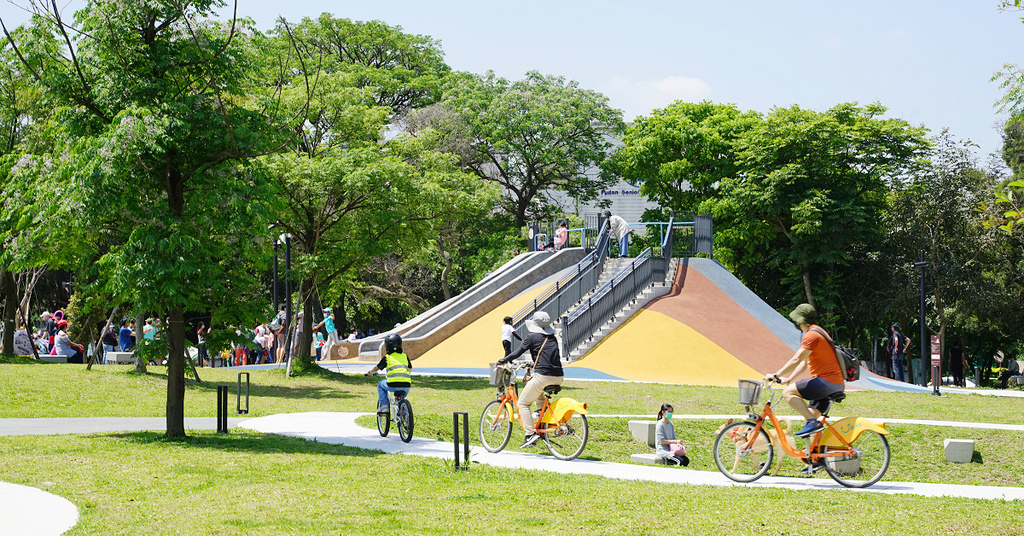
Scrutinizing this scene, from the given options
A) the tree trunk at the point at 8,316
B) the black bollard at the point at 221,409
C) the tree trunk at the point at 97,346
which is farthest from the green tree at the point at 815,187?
the black bollard at the point at 221,409

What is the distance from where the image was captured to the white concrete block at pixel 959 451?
14383 mm

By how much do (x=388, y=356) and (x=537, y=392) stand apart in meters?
2.52

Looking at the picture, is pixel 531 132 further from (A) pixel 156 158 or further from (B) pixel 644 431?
(A) pixel 156 158

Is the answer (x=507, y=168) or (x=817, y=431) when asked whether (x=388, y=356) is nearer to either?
A: (x=817, y=431)

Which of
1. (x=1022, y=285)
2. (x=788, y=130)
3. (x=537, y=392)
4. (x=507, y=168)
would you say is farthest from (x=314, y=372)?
(x=1022, y=285)

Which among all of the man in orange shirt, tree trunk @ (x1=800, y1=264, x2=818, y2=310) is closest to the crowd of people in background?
the man in orange shirt

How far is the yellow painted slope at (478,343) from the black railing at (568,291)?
1078 mm

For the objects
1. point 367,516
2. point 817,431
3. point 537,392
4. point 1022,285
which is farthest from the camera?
point 1022,285

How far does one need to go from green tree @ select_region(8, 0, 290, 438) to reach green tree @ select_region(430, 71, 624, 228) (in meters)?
29.5

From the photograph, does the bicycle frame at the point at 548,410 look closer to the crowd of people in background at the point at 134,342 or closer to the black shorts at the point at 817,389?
the black shorts at the point at 817,389

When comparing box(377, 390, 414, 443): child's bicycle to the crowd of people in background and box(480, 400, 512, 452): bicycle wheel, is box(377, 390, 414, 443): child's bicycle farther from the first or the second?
the crowd of people in background

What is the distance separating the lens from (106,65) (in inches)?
505

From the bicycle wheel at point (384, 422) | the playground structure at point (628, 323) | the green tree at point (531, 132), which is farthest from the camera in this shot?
the green tree at point (531, 132)

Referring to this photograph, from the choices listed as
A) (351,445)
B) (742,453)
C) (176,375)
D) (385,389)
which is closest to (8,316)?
(176,375)
